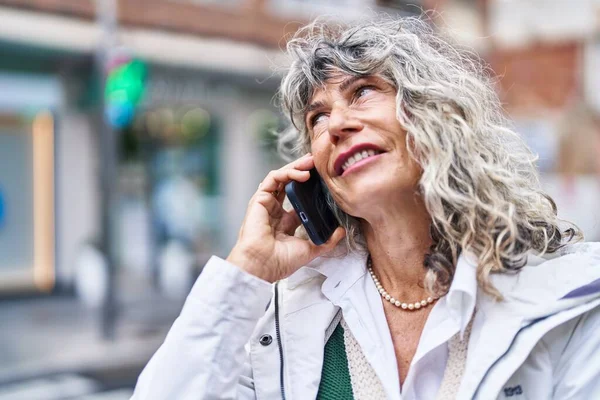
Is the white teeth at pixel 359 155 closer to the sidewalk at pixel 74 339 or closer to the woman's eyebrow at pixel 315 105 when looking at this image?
the woman's eyebrow at pixel 315 105

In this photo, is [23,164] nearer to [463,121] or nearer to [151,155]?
[151,155]

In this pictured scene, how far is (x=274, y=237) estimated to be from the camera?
6.48 ft

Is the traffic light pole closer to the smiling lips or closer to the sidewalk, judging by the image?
the sidewalk

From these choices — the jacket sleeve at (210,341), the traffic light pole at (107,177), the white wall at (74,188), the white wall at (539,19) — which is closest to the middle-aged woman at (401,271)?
the jacket sleeve at (210,341)

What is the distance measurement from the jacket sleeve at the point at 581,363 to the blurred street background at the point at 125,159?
7.62 m

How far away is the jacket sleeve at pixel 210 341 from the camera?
170 cm

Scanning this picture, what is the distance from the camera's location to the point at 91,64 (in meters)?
13.1

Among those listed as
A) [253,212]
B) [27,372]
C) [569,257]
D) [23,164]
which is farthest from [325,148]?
[23,164]

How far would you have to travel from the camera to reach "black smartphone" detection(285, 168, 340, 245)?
1.99 meters

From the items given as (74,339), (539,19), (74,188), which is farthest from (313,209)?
(539,19)

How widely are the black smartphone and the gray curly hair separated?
26 cm

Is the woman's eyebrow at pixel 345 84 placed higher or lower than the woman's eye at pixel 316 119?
higher

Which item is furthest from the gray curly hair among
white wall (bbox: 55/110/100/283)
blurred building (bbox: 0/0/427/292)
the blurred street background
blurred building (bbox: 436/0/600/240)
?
blurred building (bbox: 436/0/600/240)

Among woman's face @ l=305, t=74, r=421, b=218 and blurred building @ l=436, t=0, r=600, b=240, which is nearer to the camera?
woman's face @ l=305, t=74, r=421, b=218
